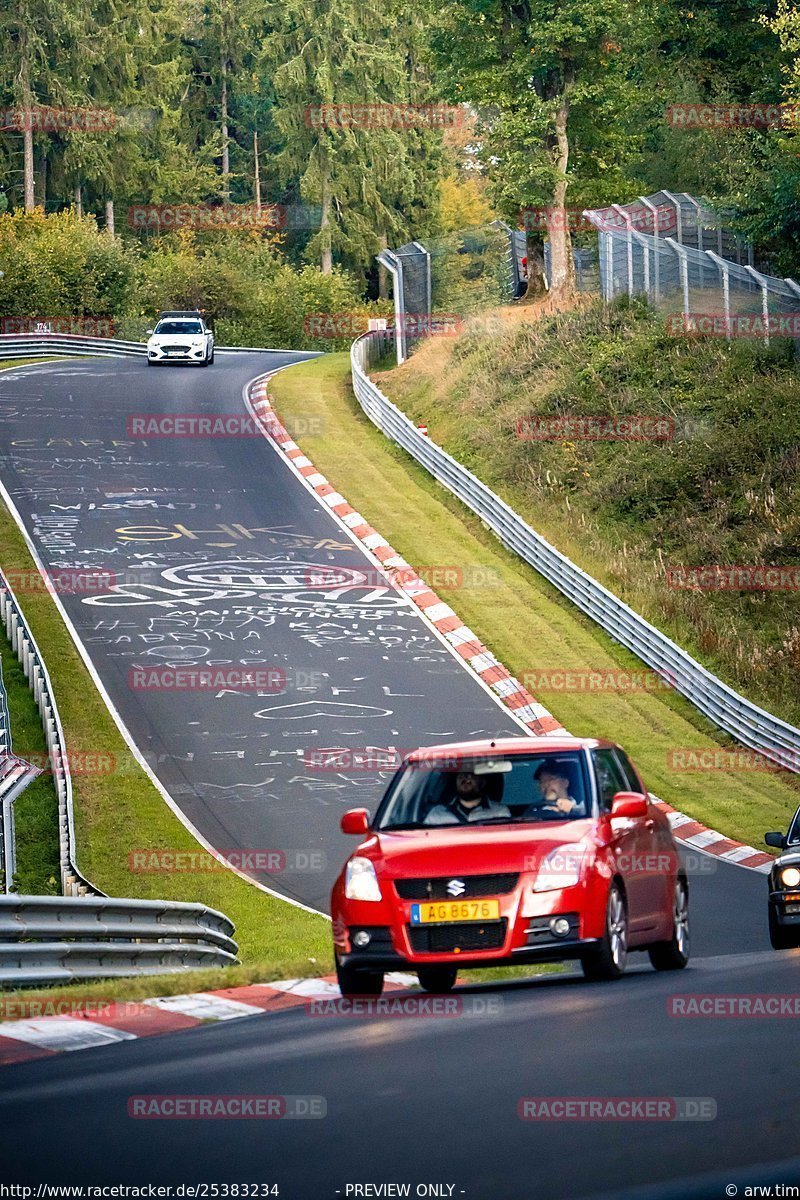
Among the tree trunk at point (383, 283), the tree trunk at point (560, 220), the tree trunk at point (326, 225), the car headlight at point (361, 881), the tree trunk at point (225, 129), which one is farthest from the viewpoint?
the tree trunk at point (383, 283)

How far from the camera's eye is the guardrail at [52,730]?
20.3m

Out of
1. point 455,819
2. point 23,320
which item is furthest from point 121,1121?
point 23,320

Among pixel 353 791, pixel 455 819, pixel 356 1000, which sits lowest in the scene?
pixel 353 791

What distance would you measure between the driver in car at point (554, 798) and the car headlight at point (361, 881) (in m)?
1.12

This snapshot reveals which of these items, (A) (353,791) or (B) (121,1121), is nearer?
(B) (121,1121)

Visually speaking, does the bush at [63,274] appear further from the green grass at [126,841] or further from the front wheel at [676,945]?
the front wheel at [676,945]

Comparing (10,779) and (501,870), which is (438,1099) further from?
(10,779)

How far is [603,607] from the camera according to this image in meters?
32.8

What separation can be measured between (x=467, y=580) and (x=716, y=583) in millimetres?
4705

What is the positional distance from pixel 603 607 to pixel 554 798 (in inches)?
852

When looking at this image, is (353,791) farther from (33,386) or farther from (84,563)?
(33,386)

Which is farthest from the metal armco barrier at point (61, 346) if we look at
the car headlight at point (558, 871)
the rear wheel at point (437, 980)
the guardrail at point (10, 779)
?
the car headlight at point (558, 871)

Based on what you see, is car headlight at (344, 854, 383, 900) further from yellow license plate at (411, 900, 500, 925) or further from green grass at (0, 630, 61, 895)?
green grass at (0, 630, 61, 895)

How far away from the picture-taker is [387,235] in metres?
98.7
